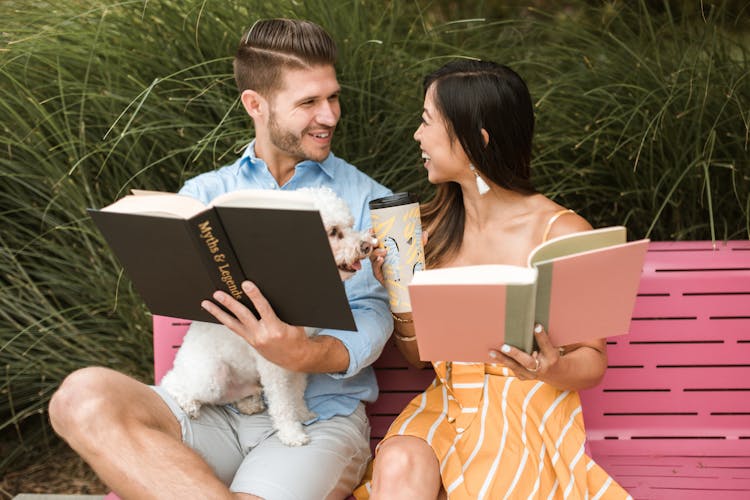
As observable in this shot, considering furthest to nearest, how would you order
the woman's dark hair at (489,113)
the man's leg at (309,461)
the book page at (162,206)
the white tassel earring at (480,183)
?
the white tassel earring at (480,183) → the woman's dark hair at (489,113) → the man's leg at (309,461) → the book page at (162,206)

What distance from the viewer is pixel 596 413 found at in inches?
114

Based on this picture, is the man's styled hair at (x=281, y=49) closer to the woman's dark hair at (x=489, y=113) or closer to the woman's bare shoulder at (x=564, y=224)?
the woman's dark hair at (x=489, y=113)

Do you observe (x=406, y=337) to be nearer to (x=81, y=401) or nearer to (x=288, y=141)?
(x=288, y=141)

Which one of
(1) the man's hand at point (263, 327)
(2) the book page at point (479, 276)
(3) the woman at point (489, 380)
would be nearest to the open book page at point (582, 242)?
(2) the book page at point (479, 276)

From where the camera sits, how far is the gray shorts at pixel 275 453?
93.0 inches

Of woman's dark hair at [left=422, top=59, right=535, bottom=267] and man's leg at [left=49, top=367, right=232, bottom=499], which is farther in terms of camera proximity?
woman's dark hair at [left=422, top=59, right=535, bottom=267]

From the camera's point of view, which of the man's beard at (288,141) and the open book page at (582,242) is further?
the man's beard at (288,141)

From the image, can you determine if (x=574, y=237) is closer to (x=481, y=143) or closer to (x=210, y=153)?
(x=481, y=143)

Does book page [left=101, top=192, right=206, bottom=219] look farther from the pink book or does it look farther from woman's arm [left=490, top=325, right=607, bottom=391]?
woman's arm [left=490, top=325, right=607, bottom=391]

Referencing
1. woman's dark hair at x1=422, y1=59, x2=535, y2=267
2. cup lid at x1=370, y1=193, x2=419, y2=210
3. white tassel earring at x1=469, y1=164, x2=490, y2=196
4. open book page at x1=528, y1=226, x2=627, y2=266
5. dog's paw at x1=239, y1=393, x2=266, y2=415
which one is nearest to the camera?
open book page at x1=528, y1=226, x2=627, y2=266

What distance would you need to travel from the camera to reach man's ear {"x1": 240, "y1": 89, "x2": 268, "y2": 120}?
9.44 ft

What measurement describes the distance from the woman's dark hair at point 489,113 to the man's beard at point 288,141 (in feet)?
1.56

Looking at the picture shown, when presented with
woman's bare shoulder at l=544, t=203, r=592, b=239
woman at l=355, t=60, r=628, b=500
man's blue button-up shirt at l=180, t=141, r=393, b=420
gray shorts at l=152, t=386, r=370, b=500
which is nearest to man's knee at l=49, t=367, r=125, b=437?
gray shorts at l=152, t=386, r=370, b=500

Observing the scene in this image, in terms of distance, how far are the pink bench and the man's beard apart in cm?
88
